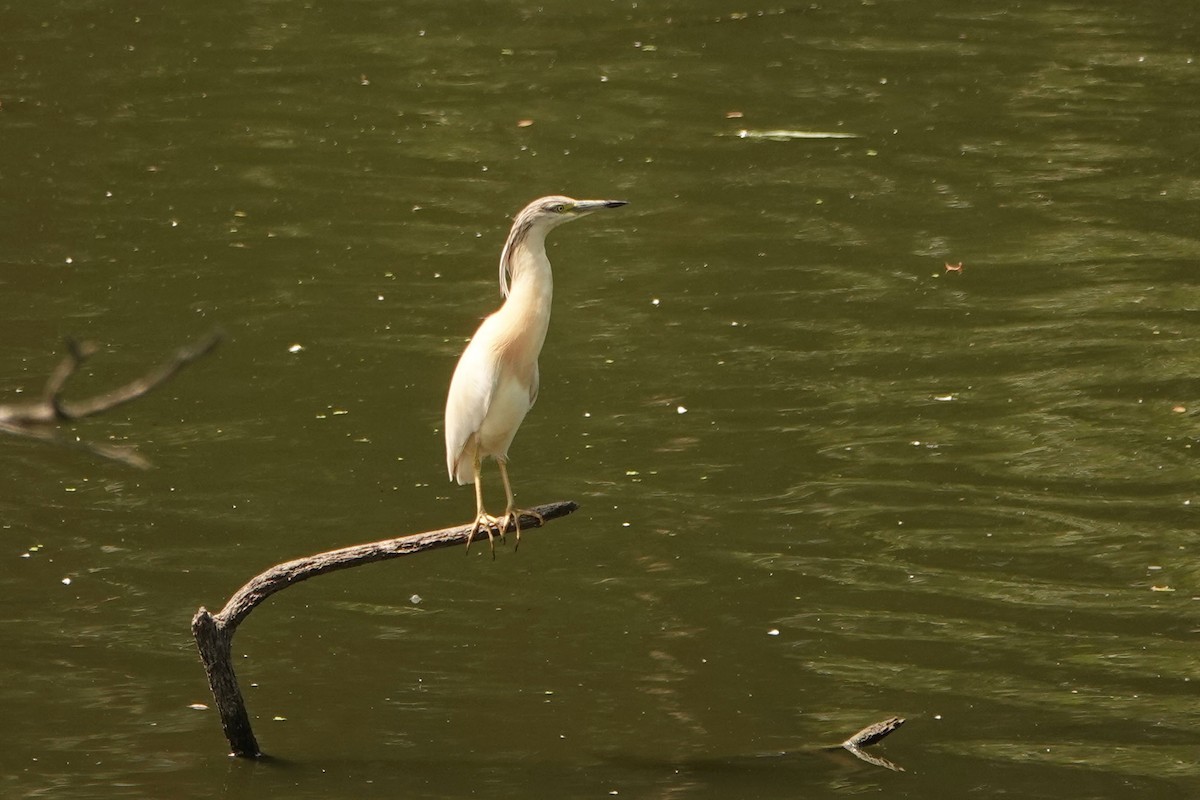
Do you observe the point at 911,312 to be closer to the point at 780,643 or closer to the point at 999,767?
the point at 780,643

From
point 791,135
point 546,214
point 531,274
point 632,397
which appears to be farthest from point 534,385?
point 791,135

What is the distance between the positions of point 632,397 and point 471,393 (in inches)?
96.6

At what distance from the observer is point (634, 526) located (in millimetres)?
6457

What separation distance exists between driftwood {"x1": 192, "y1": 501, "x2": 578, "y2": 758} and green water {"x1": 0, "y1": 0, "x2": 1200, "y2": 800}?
22cm

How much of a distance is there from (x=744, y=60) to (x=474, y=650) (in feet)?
20.6

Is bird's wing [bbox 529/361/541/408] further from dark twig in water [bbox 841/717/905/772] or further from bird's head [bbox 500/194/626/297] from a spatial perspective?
dark twig in water [bbox 841/717/905/772]

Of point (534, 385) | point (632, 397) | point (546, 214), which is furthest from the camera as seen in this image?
point (632, 397)

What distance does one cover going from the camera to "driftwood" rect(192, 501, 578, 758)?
434cm

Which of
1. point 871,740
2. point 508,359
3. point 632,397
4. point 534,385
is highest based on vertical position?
point 508,359

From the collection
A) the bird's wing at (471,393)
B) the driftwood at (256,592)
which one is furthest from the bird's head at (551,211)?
the driftwood at (256,592)

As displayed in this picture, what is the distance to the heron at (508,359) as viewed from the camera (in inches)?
192

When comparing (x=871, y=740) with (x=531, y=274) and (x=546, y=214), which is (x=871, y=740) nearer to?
(x=531, y=274)

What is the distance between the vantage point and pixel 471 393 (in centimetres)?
497

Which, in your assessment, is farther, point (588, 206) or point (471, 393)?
point (471, 393)
